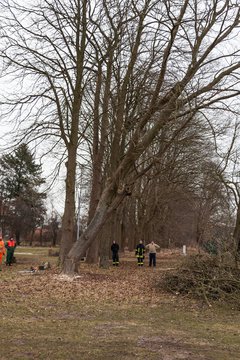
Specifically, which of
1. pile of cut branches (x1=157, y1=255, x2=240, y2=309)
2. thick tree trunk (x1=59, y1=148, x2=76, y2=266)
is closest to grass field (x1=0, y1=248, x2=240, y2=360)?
pile of cut branches (x1=157, y1=255, x2=240, y2=309)

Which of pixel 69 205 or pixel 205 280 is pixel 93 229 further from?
pixel 205 280

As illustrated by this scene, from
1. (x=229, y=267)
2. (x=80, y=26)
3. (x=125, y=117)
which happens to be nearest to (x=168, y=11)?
(x=80, y=26)

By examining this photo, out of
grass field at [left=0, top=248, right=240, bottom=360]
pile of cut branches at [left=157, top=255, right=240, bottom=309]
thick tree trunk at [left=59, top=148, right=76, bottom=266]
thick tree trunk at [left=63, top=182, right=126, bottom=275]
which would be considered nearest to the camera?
grass field at [left=0, top=248, right=240, bottom=360]

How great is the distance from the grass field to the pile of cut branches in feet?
1.17

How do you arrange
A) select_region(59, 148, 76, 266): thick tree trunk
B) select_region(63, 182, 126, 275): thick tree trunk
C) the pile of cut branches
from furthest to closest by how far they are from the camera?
select_region(59, 148, 76, 266): thick tree trunk
select_region(63, 182, 126, 275): thick tree trunk
the pile of cut branches

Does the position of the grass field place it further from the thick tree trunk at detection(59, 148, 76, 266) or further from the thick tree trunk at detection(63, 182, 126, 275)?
the thick tree trunk at detection(59, 148, 76, 266)

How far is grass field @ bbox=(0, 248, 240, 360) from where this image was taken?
7.09 m

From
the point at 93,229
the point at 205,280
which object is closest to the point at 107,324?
the point at 205,280

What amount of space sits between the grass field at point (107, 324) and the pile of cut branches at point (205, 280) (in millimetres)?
358

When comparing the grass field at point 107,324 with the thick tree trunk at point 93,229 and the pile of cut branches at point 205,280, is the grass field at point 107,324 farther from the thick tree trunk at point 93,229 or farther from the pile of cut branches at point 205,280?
the thick tree trunk at point 93,229

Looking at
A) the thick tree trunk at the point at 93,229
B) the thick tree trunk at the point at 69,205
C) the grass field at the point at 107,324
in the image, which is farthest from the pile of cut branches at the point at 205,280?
the thick tree trunk at the point at 69,205

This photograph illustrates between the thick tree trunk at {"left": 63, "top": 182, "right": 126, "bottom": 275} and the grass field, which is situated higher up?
the thick tree trunk at {"left": 63, "top": 182, "right": 126, "bottom": 275}

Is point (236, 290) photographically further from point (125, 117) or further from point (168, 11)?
point (125, 117)

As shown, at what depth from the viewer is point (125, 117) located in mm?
21078
